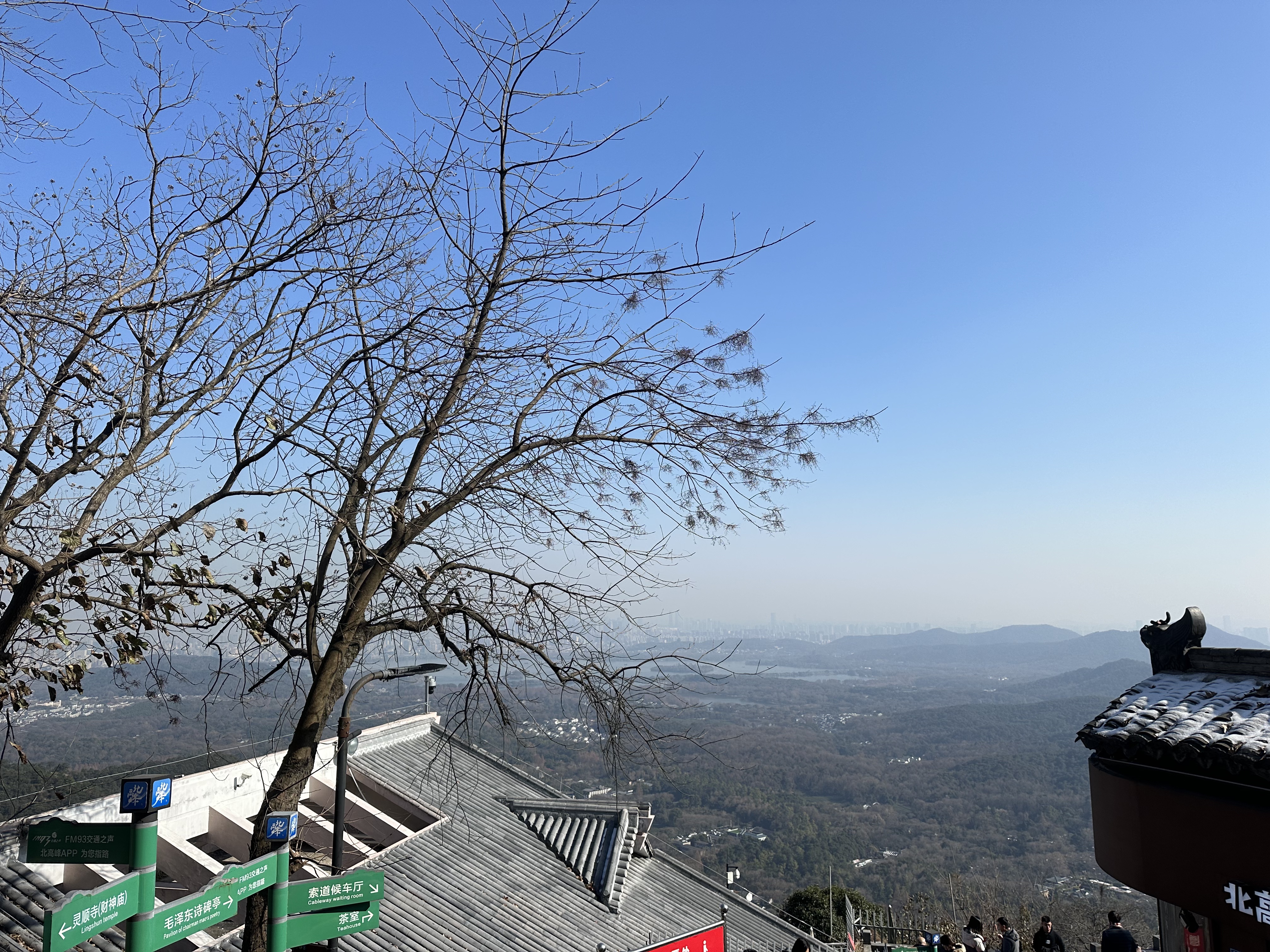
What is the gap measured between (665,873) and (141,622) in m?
15.1

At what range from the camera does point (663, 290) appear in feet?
21.5

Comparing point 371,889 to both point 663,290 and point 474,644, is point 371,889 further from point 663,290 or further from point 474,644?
point 663,290

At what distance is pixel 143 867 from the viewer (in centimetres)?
474

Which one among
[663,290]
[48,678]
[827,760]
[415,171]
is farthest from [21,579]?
[827,760]

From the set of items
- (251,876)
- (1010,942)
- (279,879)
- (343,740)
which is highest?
(343,740)

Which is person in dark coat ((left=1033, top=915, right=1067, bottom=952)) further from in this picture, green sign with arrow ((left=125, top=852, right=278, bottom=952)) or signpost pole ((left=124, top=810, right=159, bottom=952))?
signpost pole ((left=124, top=810, right=159, bottom=952))

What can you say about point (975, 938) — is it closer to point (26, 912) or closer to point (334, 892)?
point (334, 892)

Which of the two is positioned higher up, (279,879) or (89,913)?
(89,913)

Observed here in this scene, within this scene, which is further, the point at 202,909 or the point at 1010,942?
the point at 1010,942

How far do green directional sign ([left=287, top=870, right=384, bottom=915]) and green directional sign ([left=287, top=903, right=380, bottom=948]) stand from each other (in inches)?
1.8

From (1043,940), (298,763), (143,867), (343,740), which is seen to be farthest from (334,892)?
(1043,940)

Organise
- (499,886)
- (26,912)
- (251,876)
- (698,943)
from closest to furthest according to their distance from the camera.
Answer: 1. (251,876)
2. (26,912)
3. (698,943)
4. (499,886)

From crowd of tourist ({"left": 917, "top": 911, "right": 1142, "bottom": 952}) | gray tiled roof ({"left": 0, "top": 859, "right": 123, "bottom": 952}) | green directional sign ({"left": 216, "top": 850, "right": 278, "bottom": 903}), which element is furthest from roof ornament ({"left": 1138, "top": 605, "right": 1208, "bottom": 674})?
gray tiled roof ({"left": 0, "top": 859, "right": 123, "bottom": 952})

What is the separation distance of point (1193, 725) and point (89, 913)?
7.95m
